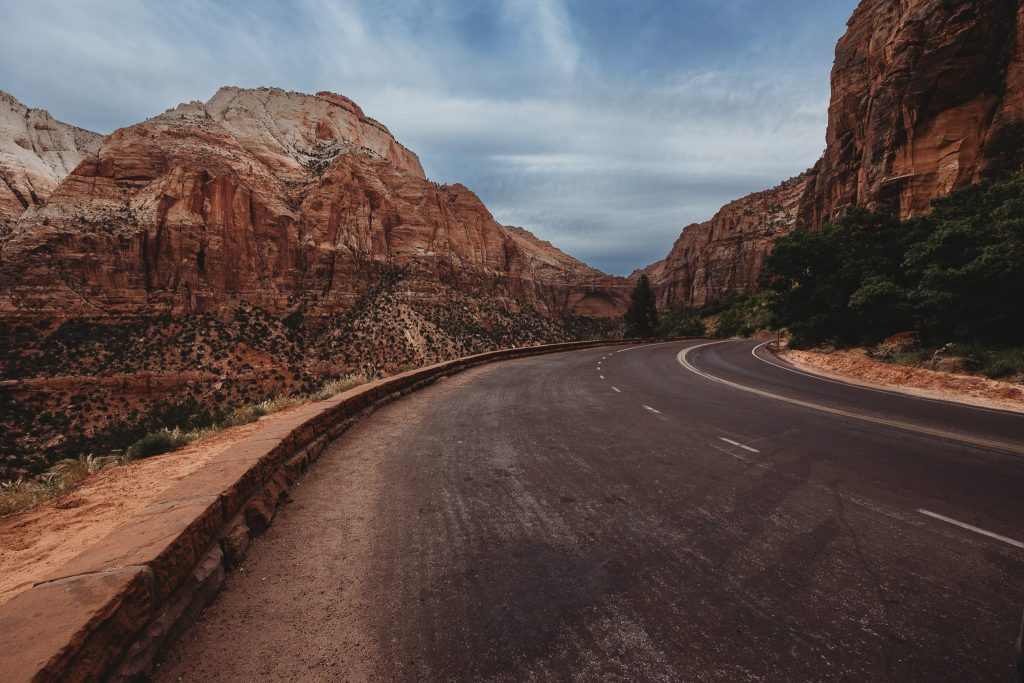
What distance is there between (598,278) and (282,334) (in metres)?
91.3

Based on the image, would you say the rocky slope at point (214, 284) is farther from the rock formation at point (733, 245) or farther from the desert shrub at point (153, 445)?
the rock formation at point (733, 245)

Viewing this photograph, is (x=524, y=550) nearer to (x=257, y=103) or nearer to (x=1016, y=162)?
(x=1016, y=162)

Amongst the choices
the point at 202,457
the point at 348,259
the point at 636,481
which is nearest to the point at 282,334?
the point at 348,259

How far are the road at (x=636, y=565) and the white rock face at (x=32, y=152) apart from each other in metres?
88.0

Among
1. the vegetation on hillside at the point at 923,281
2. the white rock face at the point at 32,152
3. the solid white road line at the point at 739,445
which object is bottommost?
the solid white road line at the point at 739,445

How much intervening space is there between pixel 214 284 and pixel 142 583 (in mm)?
59476

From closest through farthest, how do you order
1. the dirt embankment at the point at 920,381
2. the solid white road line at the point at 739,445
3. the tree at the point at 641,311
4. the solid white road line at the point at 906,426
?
the solid white road line at the point at 739,445 → the solid white road line at the point at 906,426 → the dirt embankment at the point at 920,381 → the tree at the point at 641,311

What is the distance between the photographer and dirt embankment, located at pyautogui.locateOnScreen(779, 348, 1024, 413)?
404 inches

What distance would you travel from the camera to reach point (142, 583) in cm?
231

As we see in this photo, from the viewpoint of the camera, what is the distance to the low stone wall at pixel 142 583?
1.85m

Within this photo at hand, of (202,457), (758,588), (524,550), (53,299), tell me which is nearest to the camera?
(758,588)

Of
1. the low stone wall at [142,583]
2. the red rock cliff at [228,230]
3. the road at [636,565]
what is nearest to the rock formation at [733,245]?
the red rock cliff at [228,230]

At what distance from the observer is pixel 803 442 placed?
641cm

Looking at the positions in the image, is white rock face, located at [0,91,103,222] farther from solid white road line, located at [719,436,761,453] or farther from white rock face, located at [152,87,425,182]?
solid white road line, located at [719,436,761,453]
